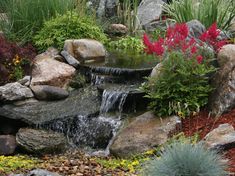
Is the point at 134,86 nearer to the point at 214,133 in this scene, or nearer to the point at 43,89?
the point at 43,89

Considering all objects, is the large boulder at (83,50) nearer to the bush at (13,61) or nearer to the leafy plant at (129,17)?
the bush at (13,61)

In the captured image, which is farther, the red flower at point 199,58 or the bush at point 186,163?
the red flower at point 199,58

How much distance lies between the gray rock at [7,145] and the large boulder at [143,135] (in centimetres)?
150

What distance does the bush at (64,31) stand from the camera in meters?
10.4

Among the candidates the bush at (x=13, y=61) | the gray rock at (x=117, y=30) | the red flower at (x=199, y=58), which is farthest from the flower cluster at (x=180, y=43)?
the gray rock at (x=117, y=30)

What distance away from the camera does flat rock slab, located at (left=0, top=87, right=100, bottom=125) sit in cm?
774

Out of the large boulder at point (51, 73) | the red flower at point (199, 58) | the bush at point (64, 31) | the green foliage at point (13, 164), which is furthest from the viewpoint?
the bush at point (64, 31)

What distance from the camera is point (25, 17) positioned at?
35.6ft

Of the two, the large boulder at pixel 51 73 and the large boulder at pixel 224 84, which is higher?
the large boulder at pixel 224 84

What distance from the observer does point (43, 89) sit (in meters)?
8.69

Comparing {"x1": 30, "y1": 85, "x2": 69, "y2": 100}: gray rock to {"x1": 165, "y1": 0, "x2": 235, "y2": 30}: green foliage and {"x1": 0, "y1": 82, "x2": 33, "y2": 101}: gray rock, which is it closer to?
{"x1": 0, "y1": 82, "x2": 33, "y2": 101}: gray rock

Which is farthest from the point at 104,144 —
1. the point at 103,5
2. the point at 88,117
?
the point at 103,5

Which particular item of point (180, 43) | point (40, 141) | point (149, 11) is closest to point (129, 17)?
point (149, 11)

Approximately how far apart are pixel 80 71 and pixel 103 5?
6181 millimetres
